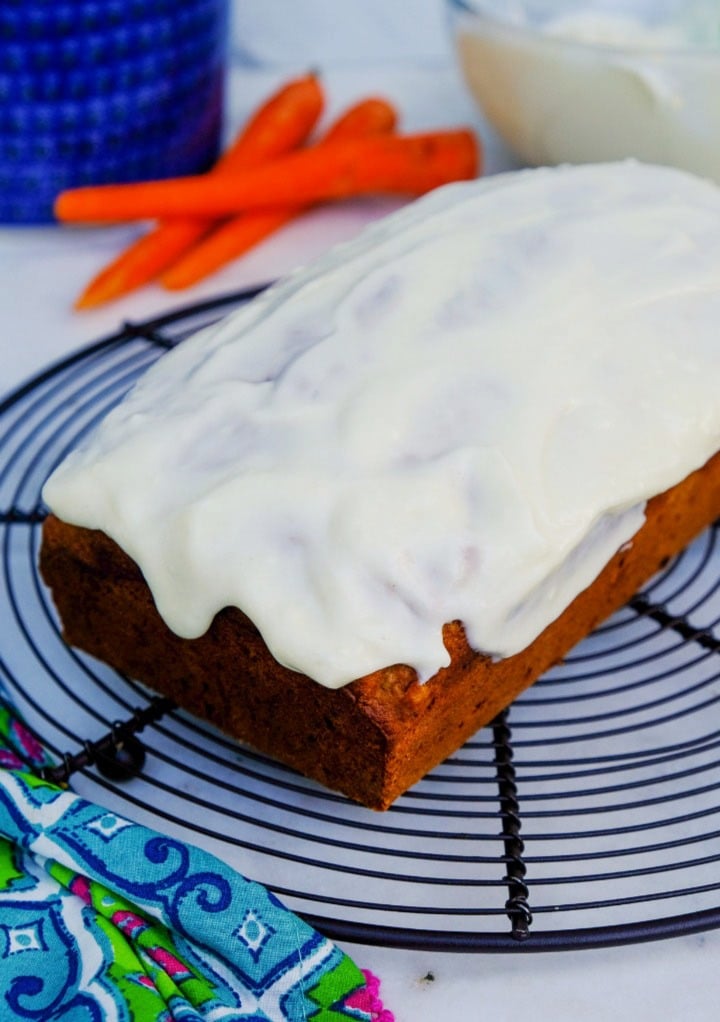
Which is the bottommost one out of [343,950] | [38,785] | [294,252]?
[343,950]

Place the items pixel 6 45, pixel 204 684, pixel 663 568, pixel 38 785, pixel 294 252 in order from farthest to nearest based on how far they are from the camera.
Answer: pixel 294 252, pixel 6 45, pixel 663 568, pixel 204 684, pixel 38 785

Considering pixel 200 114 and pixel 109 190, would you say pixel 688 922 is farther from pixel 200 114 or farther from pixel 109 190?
pixel 200 114

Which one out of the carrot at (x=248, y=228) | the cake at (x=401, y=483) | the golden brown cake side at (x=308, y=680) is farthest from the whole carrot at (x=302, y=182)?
the golden brown cake side at (x=308, y=680)

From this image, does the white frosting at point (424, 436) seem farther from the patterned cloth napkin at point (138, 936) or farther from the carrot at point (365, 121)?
the carrot at point (365, 121)

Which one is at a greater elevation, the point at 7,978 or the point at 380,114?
the point at 380,114

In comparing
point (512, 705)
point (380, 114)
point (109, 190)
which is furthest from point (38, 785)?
point (380, 114)

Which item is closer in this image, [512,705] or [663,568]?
[512,705]
